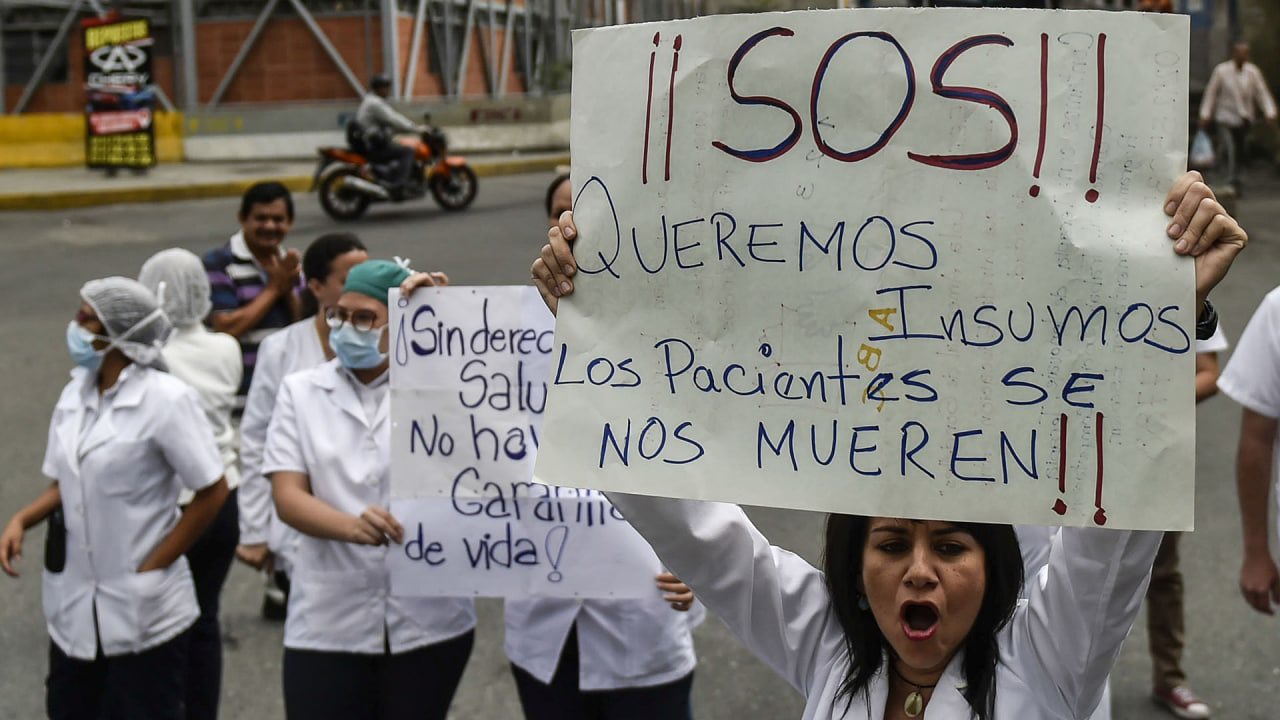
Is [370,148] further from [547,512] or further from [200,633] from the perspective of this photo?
[547,512]

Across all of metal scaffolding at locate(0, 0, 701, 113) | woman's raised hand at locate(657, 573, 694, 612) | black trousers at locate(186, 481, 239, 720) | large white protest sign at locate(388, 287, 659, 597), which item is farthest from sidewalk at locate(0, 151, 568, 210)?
woman's raised hand at locate(657, 573, 694, 612)

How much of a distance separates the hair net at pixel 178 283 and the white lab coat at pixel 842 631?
341cm

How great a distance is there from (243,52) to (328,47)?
60.0 inches

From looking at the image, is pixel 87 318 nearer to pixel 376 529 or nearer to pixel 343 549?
pixel 343 549

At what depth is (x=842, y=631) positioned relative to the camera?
2.58 metres

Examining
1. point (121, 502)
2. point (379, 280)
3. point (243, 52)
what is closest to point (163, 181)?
point (243, 52)

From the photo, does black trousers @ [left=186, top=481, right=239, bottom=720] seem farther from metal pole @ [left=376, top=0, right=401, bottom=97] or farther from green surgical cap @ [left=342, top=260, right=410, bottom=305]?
metal pole @ [left=376, top=0, right=401, bottom=97]

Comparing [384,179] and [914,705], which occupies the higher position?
[914,705]

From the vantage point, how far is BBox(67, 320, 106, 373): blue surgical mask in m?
4.41

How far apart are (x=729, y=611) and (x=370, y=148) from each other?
1543 cm

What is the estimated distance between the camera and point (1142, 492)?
2.15 m

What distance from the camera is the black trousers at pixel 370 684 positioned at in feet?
13.1

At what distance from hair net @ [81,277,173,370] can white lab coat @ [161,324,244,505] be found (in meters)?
0.91

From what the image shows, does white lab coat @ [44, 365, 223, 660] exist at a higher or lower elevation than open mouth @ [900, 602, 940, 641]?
lower
